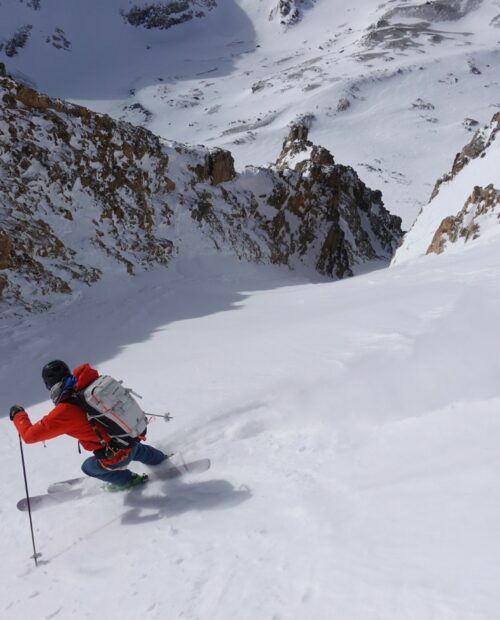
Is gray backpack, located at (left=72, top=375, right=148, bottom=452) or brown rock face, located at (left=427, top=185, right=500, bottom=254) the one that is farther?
brown rock face, located at (left=427, top=185, right=500, bottom=254)

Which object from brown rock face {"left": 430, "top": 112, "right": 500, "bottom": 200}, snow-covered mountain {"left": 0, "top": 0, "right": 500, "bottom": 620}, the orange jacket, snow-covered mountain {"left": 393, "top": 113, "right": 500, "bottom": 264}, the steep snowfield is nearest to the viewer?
the steep snowfield

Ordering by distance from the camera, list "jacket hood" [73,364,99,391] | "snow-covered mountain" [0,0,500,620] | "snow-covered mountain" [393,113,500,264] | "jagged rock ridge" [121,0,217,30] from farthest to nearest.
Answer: "jagged rock ridge" [121,0,217,30] → "snow-covered mountain" [393,113,500,264] → "jacket hood" [73,364,99,391] → "snow-covered mountain" [0,0,500,620]

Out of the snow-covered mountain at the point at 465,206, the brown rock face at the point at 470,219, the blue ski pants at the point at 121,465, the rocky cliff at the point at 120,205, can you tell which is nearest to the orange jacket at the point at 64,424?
the blue ski pants at the point at 121,465

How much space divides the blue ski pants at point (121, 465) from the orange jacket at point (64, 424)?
0.31m

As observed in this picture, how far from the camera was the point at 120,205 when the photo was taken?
54.6 ft

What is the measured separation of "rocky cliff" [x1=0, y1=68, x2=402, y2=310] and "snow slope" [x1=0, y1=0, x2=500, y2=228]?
19301mm

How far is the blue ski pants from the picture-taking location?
15.7 ft

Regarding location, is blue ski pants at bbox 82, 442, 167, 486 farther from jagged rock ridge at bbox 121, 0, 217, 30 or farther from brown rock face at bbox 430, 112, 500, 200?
jagged rock ridge at bbox 121, 0, 217, 30

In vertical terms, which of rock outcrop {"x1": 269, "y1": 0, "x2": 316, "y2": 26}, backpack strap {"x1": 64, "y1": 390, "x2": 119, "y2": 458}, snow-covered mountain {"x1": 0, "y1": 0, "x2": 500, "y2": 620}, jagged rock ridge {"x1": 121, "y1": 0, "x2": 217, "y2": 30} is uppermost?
jagged rock ridge {"x1": 121, "y1": 0, "x2": 217, "y2": 30}

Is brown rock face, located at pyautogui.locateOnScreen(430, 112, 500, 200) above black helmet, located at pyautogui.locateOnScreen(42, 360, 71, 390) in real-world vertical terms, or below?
below

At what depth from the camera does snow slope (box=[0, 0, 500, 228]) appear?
56.1 meters

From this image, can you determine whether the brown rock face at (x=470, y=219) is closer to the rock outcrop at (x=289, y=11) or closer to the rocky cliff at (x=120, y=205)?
the rocky cliff at (x=120, y=205)

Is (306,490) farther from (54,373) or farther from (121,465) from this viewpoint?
(54,373)

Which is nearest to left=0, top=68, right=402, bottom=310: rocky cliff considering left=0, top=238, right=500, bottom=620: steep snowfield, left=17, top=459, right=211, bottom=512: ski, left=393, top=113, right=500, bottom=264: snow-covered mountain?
left=393, top=113, right=500, bottom=264: snow-covered mountain
